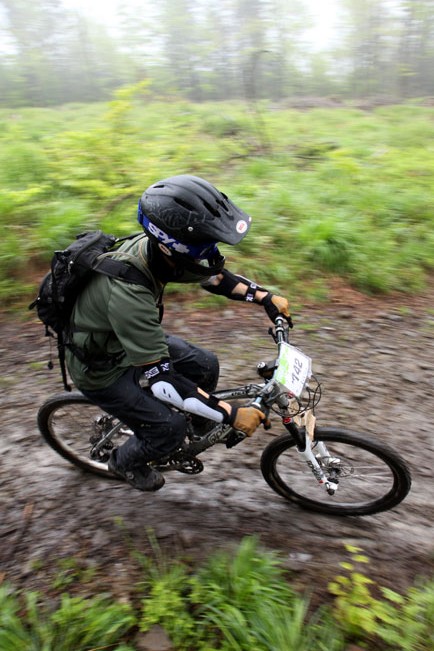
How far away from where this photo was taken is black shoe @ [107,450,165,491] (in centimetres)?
322

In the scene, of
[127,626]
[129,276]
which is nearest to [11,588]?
[127,626]

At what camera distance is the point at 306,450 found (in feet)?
9.85

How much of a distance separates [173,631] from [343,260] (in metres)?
5.23

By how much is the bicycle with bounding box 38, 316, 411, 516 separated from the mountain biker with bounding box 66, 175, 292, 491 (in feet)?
0.73

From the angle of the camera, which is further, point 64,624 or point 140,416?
point 140,416

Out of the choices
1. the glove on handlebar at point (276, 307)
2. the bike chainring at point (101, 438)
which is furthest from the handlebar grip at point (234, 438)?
the bike chainring at point (101, 438)

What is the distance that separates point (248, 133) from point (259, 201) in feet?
19.7

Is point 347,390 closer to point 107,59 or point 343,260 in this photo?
point 343,260

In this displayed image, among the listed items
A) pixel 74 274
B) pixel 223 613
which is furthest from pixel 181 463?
pixel 74 274

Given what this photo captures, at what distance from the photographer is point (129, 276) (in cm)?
251

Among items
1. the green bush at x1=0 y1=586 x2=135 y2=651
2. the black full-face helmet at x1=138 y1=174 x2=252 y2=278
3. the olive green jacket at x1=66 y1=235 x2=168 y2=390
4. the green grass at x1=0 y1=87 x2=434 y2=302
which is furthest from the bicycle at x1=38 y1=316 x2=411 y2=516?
the green grass at x1=0 y1=87 x2=434 y2=302

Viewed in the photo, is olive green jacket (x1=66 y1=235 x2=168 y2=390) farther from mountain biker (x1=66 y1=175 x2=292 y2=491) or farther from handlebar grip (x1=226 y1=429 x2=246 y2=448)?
handlebar grip (x1=226 y1=429 x2=246 y2=448)

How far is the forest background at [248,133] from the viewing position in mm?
6508

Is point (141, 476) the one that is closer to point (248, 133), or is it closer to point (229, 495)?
point (229, 495)
